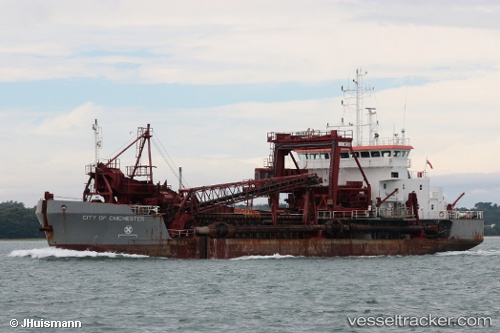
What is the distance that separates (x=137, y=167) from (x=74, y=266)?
30.9ft

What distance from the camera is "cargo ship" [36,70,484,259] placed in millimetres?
53375

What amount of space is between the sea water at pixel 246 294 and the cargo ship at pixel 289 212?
5.50 ft

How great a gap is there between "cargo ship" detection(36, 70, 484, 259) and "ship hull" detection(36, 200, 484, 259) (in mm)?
59

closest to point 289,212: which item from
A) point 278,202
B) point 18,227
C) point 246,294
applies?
point 278,202

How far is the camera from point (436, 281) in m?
44.4

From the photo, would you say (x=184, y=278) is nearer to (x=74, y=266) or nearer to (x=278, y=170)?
(x=74, y=266)

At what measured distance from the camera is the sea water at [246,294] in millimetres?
31188

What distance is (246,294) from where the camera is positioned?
38.3m

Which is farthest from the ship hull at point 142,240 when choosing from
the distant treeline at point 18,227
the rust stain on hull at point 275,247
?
the distant treeline at point 18,227

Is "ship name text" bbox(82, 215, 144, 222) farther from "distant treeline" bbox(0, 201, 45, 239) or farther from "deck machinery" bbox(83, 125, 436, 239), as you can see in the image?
"distant treeline" bbox(0, 201, 45, 239)

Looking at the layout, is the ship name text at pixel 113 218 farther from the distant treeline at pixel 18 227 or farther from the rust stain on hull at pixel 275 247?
the distant treeline at pixel 18 227

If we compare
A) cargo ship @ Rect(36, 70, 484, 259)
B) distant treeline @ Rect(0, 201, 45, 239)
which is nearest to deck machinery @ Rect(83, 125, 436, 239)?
cargo ship @ Rect(36, 70, 484, 259)

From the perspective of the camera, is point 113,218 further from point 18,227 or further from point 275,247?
point 18,227

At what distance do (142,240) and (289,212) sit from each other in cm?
1301
